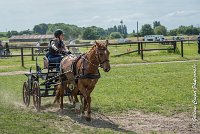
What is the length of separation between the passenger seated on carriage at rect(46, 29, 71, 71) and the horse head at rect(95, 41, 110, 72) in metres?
2.39

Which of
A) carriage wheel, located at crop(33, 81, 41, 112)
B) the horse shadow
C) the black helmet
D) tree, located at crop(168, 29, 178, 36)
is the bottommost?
the horse shadow

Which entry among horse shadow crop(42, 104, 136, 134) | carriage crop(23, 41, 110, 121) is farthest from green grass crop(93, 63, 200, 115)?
carriage crop(23, 41, 110, 121)

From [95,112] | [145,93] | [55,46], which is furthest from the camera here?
[145,93]

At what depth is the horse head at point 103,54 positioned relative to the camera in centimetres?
956

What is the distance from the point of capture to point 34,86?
12.1m

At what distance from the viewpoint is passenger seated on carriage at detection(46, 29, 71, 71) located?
12.0 meters

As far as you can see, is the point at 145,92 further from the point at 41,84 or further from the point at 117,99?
the point at 41,84

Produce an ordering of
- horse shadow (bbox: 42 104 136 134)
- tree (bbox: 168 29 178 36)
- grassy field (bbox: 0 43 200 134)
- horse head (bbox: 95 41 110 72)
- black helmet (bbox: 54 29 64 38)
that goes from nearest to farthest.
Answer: grassy field (bbox: 0 43 200 134) < horse shadow (bbox: 42 104 136 134) < horse head (bbox: 95 41 110 72) < black helmet (bbox: 54 29 64 38) < tree (bbox: 168 29 178 36)

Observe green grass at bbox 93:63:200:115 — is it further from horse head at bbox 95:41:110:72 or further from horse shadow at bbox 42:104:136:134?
horse head at bbox 95:41:110:72

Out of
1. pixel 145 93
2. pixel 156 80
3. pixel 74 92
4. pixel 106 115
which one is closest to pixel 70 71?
pixel 74 92

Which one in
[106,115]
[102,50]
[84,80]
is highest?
[102,50]

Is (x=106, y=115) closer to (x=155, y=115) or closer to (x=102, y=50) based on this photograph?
(x=155, y=115)

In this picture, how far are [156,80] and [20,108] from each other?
23.0ft

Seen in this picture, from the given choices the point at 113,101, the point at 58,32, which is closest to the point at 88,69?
the point at 58,32
